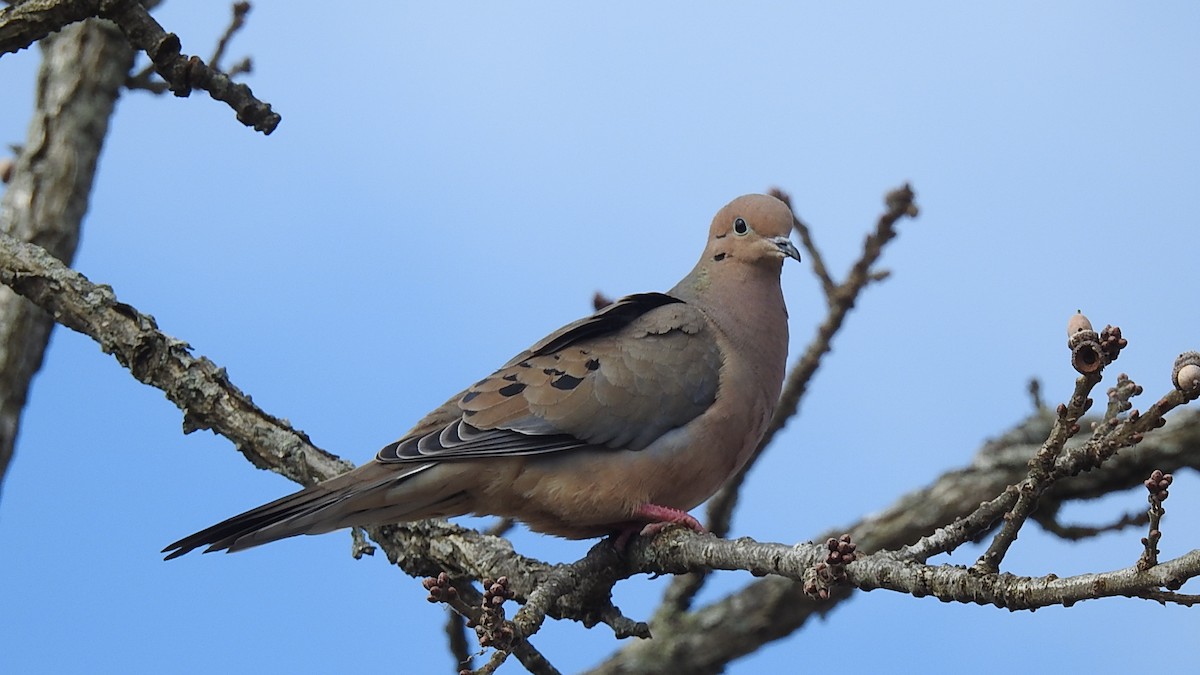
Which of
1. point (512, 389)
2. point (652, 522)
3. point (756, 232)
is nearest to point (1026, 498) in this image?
point (652, 522)

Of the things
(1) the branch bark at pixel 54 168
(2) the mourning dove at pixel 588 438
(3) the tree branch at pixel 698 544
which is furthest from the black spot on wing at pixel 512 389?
(1) the branch bark at pixel 54 168

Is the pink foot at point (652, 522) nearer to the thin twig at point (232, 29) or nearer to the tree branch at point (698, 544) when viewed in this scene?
the tree branch at point (698, 544)

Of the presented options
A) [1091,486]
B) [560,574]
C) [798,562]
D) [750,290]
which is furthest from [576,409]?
[1091,486]

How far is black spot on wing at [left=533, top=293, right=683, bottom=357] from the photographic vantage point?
167 inches

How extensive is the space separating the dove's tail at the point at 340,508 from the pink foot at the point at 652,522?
49 centimetres

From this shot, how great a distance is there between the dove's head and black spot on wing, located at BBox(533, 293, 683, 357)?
1.34ft

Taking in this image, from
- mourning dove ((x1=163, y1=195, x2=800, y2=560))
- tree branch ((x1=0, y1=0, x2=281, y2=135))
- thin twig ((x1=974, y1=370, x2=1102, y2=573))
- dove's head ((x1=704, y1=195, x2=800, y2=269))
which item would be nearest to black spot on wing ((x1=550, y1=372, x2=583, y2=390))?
mourning dove ((x1=163, y1=195, x2=800, y2=560))

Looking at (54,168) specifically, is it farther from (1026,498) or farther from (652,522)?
(1026,498)

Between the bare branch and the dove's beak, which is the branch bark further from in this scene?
the dove's beak

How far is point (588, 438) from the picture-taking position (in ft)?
12.9

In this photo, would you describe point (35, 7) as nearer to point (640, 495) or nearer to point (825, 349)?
point (640, 495)

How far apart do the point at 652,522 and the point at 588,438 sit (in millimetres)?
312

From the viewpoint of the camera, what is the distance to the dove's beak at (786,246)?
4426 millimetres

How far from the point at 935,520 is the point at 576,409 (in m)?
2.14
